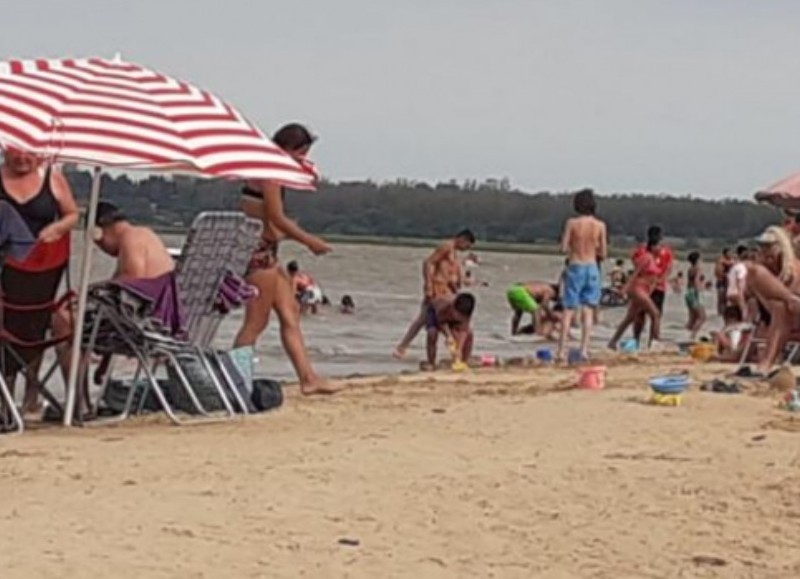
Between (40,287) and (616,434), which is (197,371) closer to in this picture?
(40,287)

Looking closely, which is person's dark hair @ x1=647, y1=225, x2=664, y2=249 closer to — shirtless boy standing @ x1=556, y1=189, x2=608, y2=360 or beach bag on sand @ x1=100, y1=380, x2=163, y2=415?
shirtless boy standing @ x1=556, y1=189, x2=608, y2=360

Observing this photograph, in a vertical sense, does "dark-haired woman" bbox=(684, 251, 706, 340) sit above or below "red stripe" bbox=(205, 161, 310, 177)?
below

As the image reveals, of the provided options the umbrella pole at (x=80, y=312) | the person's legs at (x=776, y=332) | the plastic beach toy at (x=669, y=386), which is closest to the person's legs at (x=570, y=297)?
the person's legs at (x=776, y=332)

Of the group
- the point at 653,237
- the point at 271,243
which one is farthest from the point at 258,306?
the point at 653,237

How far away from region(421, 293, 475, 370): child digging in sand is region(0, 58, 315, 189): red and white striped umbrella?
776 cm

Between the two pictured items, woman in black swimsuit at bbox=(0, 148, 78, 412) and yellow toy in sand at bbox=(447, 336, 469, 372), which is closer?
woman in black swimsuit at bbox=(0, 148, 78, 412)

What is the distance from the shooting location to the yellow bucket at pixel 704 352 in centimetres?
1570

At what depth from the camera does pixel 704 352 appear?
16.1 meters

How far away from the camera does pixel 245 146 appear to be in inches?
337

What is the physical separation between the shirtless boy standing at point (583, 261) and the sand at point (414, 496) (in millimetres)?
6601

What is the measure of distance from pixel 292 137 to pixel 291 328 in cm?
109

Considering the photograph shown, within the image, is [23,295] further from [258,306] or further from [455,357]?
[455,357]

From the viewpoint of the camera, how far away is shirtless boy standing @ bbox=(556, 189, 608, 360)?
15.8 meters

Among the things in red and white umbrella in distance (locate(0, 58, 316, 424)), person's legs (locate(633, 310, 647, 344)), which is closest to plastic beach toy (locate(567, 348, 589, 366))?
person's legs (locate(633, 310, 647, 344))
